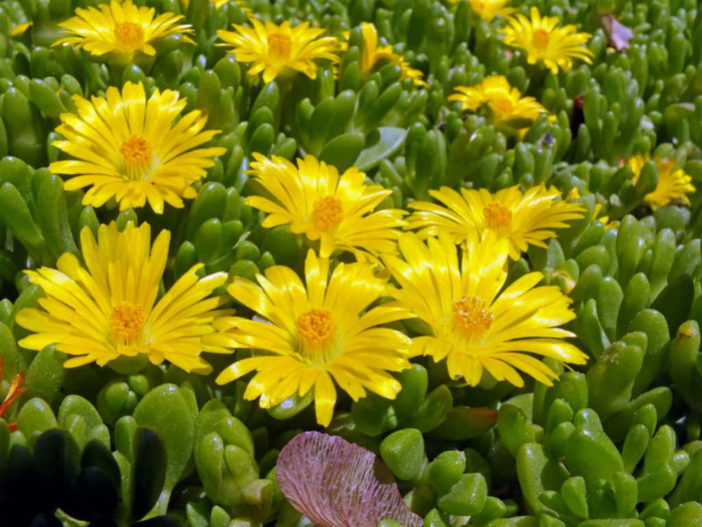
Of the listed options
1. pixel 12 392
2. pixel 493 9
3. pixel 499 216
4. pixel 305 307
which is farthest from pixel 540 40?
pixel 12 392

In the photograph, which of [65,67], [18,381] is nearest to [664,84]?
[65,67]

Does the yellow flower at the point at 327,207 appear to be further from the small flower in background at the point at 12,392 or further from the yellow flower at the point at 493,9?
the yellow flower at the point at 493,9

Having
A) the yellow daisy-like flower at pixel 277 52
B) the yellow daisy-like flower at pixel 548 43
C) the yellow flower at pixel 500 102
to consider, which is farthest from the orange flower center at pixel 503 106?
the yellow daisy-like flower at pixel 277 52

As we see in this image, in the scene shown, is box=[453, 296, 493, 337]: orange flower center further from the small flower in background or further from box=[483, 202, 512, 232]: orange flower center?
the small flower in background

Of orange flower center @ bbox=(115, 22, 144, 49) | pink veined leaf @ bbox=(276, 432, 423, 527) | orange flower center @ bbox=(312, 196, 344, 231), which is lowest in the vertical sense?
pink veined leaf @ bbox=(276, 432, 423, 527)

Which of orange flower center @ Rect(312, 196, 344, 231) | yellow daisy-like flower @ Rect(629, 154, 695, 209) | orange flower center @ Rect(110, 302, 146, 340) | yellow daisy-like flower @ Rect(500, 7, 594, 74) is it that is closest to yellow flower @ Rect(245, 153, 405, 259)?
orange flower center @ Rect(312, 196, 344, 231)

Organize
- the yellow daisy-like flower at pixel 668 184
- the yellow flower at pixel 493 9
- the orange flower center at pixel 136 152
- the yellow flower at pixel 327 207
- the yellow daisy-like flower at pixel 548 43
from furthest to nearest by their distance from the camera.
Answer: the yellow flower at pixel 493 9 → the yellow daisy-like flower at pixel 548 43 → the yellow daisy-like flower at pixel 668 184 → the orange flower center at pixel 136 152 → the yellow flower at pixel 327 207
